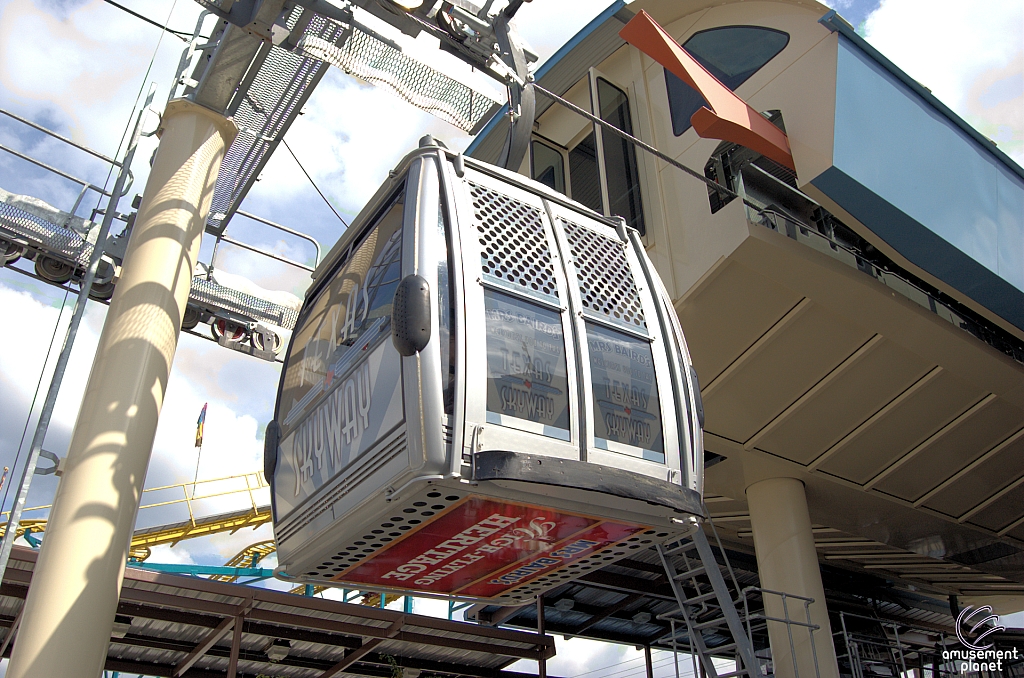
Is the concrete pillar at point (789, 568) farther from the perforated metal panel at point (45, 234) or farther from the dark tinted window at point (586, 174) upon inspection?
the perforated metal panel at point (45, 234)

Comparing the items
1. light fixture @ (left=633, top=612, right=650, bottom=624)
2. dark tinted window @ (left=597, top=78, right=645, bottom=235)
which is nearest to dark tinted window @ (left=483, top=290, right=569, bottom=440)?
dark tinted window @ (left=597, top=78, right=645, bottom=235)

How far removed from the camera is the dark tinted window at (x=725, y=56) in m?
9.91

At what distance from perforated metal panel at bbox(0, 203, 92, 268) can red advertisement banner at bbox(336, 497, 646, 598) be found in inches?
321

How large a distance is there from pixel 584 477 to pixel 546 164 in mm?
10317

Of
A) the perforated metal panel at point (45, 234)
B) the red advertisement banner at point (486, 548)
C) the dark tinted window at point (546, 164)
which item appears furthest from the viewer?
the dark tinted window at point (546, 164)

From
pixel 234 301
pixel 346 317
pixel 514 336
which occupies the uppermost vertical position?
pixel 234 301

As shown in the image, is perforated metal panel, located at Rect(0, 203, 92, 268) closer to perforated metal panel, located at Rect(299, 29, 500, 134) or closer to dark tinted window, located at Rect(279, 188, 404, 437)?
perforated metal panel, located at Rect(299, 29, 500, 134)

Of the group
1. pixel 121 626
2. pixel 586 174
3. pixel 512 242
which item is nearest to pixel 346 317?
pixel 512 242

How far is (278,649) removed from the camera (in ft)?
36.3

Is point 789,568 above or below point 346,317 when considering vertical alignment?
above

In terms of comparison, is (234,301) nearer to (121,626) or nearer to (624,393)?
(121,626)

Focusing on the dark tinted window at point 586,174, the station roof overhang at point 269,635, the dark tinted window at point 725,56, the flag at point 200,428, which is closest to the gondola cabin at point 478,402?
the station roof overhang at point 269,635

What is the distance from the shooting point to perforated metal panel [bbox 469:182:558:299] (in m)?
3.85

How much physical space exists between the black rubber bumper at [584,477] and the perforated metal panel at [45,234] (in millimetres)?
9006
